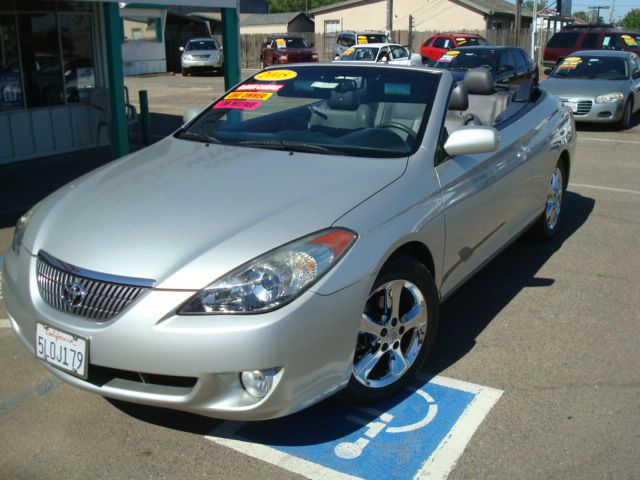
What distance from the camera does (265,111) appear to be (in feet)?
14.8

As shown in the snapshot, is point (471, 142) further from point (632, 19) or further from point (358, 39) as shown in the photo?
point (632, 19)

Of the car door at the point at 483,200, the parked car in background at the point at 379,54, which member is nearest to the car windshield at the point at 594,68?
the parked car in background at the point at 379,54

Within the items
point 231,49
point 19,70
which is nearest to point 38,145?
point 19,70

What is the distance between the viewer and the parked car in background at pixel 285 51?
3162 cm

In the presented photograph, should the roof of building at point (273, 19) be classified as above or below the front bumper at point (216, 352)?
above

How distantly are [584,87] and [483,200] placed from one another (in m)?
10.3

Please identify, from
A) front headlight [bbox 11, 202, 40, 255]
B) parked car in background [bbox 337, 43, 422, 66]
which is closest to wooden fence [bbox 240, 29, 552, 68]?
parked car in background [bbox 337, 43, 422, 66]

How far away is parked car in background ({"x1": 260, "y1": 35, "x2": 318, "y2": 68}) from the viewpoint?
31.6m

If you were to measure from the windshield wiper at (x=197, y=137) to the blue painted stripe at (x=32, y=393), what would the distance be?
1.65m

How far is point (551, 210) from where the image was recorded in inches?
237

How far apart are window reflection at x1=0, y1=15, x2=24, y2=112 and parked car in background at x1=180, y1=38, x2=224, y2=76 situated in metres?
21.4

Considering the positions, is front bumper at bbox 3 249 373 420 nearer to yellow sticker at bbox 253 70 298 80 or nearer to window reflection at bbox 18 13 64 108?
yellow sticker at bbox 253 70 298 80

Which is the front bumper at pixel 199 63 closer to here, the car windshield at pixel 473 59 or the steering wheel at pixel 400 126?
the car windshield at pixel 473 59

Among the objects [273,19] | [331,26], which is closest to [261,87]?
[331,26]
